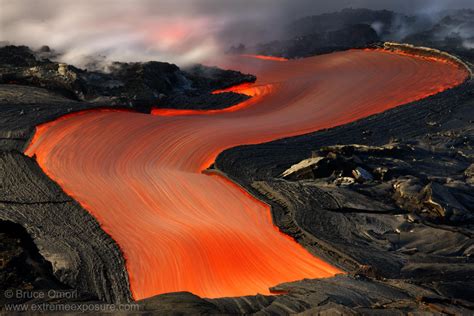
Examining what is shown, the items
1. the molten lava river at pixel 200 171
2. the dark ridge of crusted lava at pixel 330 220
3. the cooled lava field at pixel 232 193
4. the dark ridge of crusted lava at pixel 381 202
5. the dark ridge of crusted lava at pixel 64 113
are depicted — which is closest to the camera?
the dark ridge of crusted lava at pixel 330 220

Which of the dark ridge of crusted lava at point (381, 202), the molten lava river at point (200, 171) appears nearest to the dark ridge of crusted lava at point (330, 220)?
the dark ridge of crusted lava at point (381, 202)

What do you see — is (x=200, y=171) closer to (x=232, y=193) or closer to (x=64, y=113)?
(x=232, y=193)

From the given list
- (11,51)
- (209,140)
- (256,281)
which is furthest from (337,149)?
(11,51)

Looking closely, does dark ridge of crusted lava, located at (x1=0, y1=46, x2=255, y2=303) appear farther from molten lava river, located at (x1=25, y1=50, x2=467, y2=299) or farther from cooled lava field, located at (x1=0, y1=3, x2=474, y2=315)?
molten lava river, located at (x1=25, y1=50, x2=467, y2=299)

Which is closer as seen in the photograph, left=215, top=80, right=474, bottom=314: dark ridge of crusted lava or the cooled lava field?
the cooled lava field

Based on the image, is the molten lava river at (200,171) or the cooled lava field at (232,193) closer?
the cooled lava field at (232,193)

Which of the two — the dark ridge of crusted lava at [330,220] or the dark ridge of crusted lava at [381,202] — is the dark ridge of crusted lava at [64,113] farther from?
the dark ridge of crusted lava at [381,202]

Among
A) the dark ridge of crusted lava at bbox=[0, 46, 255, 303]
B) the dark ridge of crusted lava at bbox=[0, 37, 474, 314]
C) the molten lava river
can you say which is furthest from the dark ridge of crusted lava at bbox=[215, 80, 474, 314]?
the dark ridge of crusted lava at bbox=[0, 46, 255, 303]

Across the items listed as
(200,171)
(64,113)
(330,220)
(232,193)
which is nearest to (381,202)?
(330,220)

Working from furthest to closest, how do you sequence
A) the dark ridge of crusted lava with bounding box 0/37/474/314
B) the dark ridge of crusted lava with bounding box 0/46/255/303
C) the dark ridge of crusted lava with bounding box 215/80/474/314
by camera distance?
the dark ridge of crusted lava with bounding box 0/46/255/303
the dark ridge of crusted lava with bounding box 215/80/474/314
the dark ridge of crusted lava with bounding box 0/37/474/314
